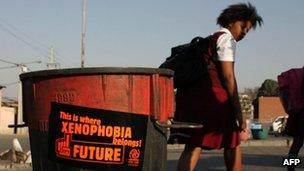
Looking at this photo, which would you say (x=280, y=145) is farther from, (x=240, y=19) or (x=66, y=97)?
(x=66, y=97)

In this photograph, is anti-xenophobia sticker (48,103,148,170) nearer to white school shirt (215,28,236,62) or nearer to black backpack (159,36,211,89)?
black backpack (159,36,211,89)

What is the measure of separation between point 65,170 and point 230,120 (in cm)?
177

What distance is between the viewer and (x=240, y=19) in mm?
5246

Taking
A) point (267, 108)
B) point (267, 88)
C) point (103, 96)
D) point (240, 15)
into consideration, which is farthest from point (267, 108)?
point (103, 96)

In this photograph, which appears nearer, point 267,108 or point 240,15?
point 240,15

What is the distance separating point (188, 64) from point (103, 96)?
4.28 feet

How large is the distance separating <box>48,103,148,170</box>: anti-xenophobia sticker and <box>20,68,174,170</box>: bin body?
0.05m

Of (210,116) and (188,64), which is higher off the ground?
(188,64)

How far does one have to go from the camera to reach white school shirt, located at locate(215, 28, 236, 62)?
4840mm

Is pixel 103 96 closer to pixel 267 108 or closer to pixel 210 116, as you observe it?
pixel 210 116

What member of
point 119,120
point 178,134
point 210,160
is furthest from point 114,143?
point 210,160

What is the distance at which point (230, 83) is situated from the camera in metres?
4.80

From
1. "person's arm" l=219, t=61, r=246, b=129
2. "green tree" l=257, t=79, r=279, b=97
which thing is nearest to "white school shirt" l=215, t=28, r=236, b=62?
"person's arm" l=219, t=61, r=246, b=129

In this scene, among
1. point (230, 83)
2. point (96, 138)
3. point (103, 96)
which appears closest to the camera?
point (96, 138)
